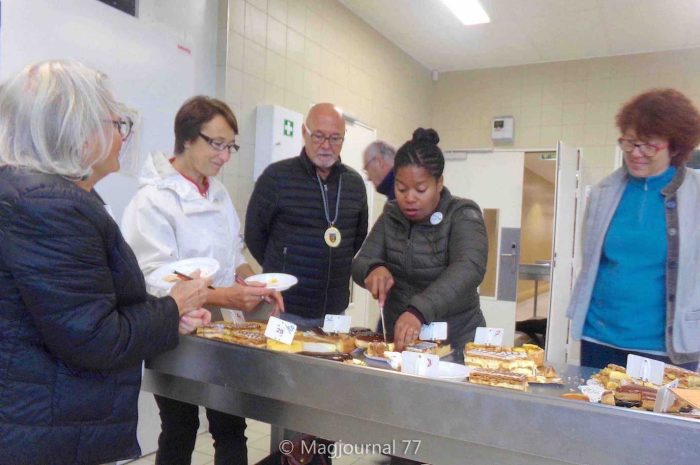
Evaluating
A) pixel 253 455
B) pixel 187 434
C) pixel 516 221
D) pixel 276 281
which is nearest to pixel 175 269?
pixel 276 281

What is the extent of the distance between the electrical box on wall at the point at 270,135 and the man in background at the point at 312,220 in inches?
43.3

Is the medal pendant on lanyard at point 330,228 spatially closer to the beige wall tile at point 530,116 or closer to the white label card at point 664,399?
the white label card at point 664,399

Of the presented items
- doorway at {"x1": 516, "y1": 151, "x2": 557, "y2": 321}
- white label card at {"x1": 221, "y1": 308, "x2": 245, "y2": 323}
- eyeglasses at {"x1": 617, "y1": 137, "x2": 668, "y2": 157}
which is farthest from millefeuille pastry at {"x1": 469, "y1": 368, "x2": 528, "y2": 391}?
doorway at {"x1": 516, "y1": 151, "x2": 557, "y2": 321}

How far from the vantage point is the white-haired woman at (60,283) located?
890 mm

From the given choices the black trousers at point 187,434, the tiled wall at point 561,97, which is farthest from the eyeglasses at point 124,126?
the tiled wall at point 561,97

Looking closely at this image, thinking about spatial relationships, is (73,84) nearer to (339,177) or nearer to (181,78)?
(339,177)

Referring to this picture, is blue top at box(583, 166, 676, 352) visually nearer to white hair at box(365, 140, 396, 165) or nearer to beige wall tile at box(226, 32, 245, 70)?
white hair at box(365, 140, 396, 165)

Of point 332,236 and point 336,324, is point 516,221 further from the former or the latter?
point 336,324

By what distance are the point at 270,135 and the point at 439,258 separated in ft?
6.11

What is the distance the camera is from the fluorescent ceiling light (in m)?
3.86

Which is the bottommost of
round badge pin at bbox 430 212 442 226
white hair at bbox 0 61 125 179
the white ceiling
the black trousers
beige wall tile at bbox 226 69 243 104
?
the black trousers

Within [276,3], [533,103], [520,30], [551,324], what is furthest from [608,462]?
[533,103]

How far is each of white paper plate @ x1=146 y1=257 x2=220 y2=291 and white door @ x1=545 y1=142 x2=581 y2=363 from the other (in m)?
3.40

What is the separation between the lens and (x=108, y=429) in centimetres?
101
